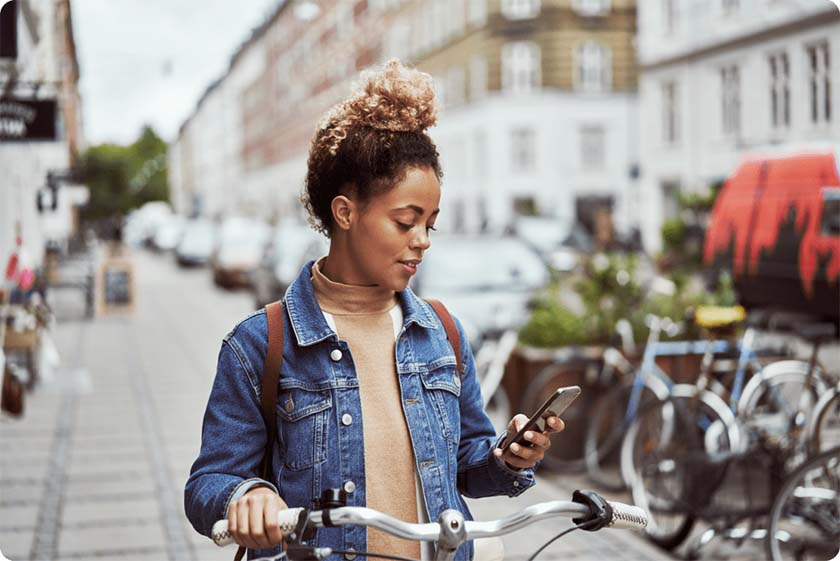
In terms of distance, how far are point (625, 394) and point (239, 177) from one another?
7841 cm

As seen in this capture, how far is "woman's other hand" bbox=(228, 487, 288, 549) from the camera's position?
1.84 m

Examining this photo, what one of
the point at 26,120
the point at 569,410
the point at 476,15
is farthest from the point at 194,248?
the point at 569,410

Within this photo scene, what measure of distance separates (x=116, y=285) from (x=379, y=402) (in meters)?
19.1

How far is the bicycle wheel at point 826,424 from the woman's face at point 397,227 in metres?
3.77

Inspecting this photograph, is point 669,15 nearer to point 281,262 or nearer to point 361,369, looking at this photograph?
point 361,369

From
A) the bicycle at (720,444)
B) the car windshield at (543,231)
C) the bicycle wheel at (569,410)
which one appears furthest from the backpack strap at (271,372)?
the car windshield at (543,231)

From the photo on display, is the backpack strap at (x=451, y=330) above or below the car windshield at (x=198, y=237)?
above

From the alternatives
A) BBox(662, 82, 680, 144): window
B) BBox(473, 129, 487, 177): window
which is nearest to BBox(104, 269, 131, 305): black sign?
BBox(662, 82, 680, 144): window

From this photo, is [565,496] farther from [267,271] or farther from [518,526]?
[267,271]

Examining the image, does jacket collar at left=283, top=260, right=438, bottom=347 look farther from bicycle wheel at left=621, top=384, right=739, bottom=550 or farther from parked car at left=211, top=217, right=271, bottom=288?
parked car at left=211, top=217, right=271, bottom=288

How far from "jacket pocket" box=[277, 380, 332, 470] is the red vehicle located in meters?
5.78

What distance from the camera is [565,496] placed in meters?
6.64

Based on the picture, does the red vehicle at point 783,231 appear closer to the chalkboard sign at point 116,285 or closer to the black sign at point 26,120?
the black sign at point 26,120

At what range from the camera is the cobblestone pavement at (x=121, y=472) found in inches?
222
